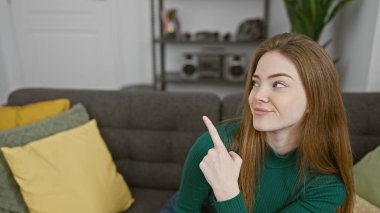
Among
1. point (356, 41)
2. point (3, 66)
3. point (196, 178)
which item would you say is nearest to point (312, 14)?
point (356, 41)

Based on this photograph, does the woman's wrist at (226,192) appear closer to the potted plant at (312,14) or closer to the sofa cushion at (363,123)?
the sofa cushion at (363,123)

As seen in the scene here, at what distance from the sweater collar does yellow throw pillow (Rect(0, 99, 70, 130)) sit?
37.6 inches

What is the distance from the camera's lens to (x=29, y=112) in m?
1.43

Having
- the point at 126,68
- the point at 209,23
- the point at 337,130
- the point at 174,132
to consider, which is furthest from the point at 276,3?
the point at 337,130

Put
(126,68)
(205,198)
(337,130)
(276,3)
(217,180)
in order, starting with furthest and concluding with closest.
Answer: (126,68) → (276,3) → (205,198) → (337,130) → (217,180)

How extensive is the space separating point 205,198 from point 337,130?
480 millimetres

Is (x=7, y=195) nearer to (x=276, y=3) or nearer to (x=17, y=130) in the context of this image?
(x=17, y=130)

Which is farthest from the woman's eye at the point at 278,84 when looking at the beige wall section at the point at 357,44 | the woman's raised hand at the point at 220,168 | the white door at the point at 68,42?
the white door at the point at 68,42

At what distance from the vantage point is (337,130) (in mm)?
985

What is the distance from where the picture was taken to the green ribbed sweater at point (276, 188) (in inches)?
39.0

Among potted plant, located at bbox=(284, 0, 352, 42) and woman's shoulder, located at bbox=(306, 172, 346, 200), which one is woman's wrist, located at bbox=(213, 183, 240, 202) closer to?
woman's shoulder, located at bbox=(306, 172, 346, 200)

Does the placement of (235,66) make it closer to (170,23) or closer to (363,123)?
(170,23)

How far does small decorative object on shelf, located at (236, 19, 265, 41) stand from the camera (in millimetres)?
2963

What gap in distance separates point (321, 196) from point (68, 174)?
2.93 feet
